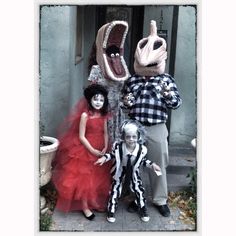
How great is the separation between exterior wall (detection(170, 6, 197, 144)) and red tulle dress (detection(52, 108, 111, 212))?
65 centimetres

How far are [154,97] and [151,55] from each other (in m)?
0.30

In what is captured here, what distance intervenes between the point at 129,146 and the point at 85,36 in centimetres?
94

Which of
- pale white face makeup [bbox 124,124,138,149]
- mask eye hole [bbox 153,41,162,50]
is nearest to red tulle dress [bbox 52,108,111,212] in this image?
pale white face makeup [bbox 124,124,138,149]

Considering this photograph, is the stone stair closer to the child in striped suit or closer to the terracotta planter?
the child in striped suit

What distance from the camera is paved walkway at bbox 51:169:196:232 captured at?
3186 mm

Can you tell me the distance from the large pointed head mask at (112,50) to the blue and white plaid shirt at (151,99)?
12 centimetres

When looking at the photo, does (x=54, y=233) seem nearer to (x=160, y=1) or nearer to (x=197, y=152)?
(x=197, y=152)

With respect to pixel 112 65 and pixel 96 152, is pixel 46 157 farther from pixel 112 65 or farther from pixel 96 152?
pixel 112 65

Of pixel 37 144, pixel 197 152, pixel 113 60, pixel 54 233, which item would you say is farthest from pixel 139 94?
pixel 54 233

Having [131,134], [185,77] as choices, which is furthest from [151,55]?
[131,134]

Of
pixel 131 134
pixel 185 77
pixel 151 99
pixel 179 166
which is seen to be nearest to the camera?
pixel 131 134

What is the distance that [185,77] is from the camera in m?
3.41

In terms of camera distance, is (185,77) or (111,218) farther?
(185,77)

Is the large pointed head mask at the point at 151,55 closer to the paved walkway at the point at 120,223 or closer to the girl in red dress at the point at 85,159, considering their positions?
the girl in red dress at the point at 85,159
